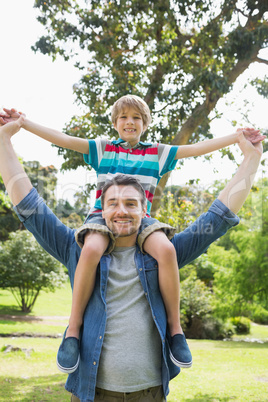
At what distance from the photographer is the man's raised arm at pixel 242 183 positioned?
1945 millimetres

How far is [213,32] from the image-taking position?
799 centimetres

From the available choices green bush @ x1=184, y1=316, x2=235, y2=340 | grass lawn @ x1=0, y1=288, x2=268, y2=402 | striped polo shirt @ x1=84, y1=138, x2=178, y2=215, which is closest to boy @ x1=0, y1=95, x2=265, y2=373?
striped polo shirt @ x1=84, y1=138, x2=178, y2=215

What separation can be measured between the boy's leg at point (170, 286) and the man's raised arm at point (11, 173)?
2.15 ft

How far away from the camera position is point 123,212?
1884 millimetres

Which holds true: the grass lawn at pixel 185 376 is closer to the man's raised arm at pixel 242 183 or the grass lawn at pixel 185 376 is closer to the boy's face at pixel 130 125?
the boy's face at pixel 130 125

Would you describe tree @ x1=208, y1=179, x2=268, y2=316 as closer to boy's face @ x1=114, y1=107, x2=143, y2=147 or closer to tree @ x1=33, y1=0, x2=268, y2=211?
tree @ x1=33, y1=0, x2=268, y2=211

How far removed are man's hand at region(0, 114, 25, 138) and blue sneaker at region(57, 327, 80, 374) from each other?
107 cm

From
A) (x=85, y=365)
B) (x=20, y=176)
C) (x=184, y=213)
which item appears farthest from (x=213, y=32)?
(x=85, y=365)

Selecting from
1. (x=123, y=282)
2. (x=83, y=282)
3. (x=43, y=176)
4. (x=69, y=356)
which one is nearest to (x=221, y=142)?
(x=123, y=282)

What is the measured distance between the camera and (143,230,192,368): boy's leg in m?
1.83

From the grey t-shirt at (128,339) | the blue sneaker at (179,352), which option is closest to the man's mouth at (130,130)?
the grey t-shirt at (128,339)

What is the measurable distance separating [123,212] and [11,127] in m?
0.76

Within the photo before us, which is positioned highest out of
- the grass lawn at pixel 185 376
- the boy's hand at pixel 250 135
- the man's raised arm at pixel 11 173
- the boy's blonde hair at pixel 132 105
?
the boy's blonde hair at pixel 132 105

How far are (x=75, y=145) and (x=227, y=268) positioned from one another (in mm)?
18588
